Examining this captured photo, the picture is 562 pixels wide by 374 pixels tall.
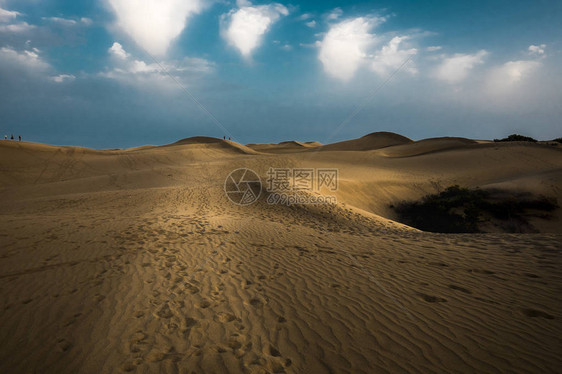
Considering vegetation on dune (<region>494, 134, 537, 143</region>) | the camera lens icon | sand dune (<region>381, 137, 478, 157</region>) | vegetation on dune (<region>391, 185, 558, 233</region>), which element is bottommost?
vegetation on dune (<region>391, 185, 558, 233</region>)

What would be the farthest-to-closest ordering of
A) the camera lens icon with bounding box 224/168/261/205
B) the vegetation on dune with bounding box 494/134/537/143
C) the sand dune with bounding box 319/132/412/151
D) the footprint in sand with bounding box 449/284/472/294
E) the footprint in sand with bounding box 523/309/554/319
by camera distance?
1. the sand dune with bounding box 319/132/412/151
2. the vegetation on dune with bounding box 494/134/537/143
3. the camera lens icon with bounding box 224/168/261/205
4. the footprint in sand with bounding box 449/284/472/294
5. the footprint in sand with bounding box 523/309/554/319

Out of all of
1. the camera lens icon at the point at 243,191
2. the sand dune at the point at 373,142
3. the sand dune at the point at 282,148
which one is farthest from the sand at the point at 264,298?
the sand dune at the point at 282,148

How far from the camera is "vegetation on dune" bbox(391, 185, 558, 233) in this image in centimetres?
1286

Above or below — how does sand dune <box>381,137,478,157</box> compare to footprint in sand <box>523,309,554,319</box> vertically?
above

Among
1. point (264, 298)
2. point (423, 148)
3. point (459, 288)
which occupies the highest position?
point (423, 148)

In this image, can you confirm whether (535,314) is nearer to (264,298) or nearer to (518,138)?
(264,298)

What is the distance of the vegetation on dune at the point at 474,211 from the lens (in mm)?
12865

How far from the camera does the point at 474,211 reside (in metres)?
13.8

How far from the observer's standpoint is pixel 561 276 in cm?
438

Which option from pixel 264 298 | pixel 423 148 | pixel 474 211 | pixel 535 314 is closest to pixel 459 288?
pixel 535 314

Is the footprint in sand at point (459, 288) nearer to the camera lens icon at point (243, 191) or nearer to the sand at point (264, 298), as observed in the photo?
the sand at point (264, 298)

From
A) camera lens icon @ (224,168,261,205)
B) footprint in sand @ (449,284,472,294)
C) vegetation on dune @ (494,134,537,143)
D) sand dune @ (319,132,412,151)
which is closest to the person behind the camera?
footprint in sand @ (449,284,472,294)

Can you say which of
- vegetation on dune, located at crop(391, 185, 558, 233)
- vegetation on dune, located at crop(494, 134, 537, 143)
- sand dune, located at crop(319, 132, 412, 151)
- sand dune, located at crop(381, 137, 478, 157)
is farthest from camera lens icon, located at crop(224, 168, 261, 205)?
vegetation on dune, located at crop(494, 134, 537, 143)

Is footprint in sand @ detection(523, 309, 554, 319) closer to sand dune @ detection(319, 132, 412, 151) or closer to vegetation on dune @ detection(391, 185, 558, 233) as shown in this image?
vegetation on dune @ detection(391, 185, 558, 233)
